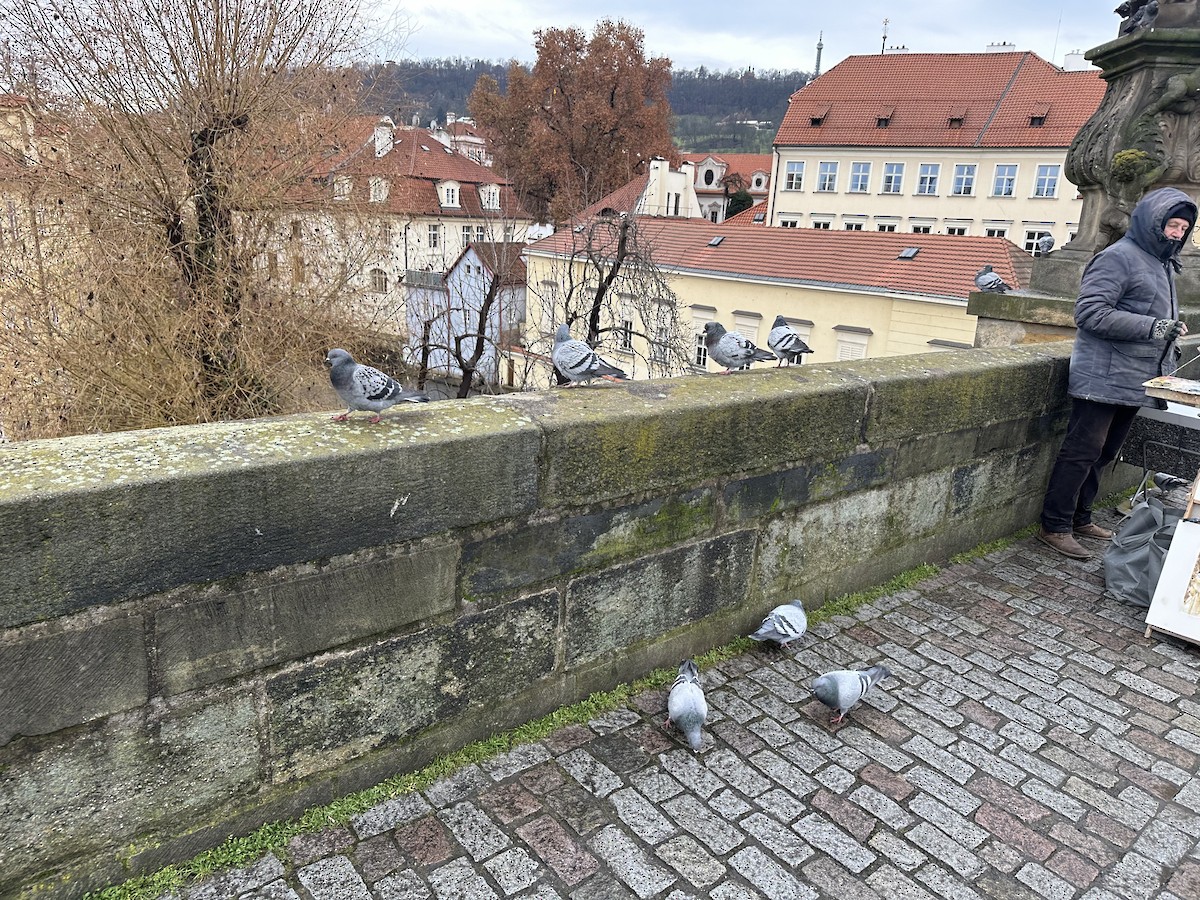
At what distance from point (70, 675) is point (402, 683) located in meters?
0.93

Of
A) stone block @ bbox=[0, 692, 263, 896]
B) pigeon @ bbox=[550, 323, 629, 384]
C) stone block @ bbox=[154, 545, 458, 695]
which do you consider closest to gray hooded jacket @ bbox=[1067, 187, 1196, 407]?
pigeon @ bbox=[550, 323, 629, 384]

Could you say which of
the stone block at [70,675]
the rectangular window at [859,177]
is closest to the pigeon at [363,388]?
the stone block at [70,675]

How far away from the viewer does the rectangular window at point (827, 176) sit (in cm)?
4616

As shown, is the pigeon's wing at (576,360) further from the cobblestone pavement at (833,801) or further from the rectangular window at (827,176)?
the rectangular window at (827,176)

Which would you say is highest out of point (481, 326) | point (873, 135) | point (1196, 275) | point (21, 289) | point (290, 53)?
point (873, 135)

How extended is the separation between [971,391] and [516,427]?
9.28ft

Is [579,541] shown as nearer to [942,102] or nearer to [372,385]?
[372,385]

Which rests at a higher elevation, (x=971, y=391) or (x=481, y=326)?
(x=971, y=391)

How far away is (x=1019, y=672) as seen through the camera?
140 inches

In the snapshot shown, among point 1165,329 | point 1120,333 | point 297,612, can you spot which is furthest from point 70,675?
point 1165,329

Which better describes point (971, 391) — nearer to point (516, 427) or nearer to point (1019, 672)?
point (1019, 672)

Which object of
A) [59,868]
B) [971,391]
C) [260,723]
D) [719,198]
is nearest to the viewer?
[59,868]

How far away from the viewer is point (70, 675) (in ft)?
6.39

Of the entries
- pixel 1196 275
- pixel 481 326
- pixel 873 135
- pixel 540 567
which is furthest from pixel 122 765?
pixel 873 135
